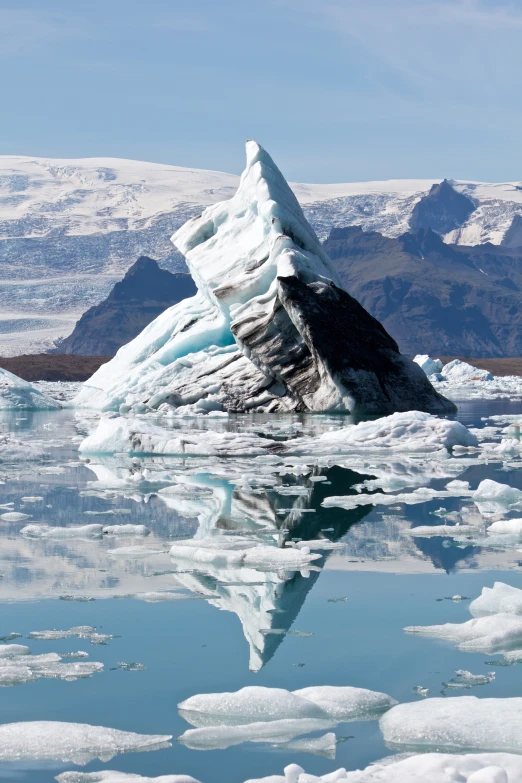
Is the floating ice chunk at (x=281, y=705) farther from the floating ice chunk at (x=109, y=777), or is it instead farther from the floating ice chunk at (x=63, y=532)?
the floating ice chunk at (x=63, y=532)

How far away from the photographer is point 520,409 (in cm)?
2716

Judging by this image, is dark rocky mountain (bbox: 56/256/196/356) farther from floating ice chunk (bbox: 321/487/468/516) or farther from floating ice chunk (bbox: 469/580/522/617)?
floating ice chunk (bbox: 469/580/522/617)

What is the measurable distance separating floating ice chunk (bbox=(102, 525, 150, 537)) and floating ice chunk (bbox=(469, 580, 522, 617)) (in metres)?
2.94

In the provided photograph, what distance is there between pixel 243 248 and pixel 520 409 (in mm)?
9409

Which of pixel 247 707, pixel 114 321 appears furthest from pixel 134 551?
pixel 114 321

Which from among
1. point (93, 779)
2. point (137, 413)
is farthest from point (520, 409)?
point (93, 779)

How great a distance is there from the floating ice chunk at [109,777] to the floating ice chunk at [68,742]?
0.10 metres

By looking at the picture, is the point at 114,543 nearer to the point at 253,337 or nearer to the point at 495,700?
the point at 495,700

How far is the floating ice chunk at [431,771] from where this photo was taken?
8.82 feet

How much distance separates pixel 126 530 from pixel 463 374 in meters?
54.3

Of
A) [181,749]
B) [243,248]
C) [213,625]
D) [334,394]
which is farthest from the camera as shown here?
[243,248]

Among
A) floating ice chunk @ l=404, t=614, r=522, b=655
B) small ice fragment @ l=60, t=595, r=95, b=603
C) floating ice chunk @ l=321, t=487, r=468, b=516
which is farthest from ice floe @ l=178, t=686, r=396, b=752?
floating ice chunk @ l=321, t=487, r=468, b=516

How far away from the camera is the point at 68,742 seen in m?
3.12

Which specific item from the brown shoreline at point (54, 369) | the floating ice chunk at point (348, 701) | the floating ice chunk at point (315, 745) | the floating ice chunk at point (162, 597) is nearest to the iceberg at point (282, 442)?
the floating ice chunk at point (162, 597)
